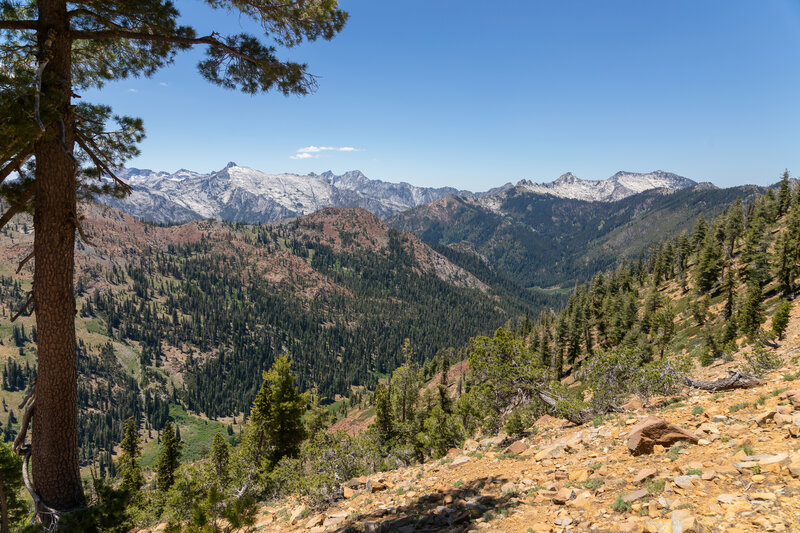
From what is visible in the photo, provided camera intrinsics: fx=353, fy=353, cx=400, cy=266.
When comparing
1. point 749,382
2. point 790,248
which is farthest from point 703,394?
point 790,248

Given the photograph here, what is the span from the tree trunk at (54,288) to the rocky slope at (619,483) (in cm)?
579

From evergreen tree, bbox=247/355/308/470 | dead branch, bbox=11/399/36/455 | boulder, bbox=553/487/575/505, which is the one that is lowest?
evergreen tree, bbox=247/355/308/470

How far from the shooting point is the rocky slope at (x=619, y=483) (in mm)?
5414

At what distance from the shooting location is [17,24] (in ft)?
20.0

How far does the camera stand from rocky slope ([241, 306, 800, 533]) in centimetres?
541

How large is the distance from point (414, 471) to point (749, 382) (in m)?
11.8

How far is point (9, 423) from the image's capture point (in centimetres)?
15700

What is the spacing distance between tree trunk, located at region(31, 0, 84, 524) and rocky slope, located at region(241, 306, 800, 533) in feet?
19.0

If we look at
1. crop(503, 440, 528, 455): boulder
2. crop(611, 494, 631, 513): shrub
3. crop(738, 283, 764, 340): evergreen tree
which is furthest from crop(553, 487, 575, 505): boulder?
crop(738, 283, 764, 340): evergreen tree

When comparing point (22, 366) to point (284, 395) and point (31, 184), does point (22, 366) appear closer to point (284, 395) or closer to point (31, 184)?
point (284, 395)

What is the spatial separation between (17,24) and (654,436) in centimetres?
1546

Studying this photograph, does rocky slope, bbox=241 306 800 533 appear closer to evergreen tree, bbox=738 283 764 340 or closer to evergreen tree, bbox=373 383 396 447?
evergreen tree, bbox=373 383 396 447

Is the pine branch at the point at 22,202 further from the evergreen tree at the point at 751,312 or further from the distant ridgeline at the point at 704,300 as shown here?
the evergreen tree at the point at 751,312

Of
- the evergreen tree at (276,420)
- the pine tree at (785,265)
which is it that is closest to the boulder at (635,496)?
the evergreen tree at (276,420)
